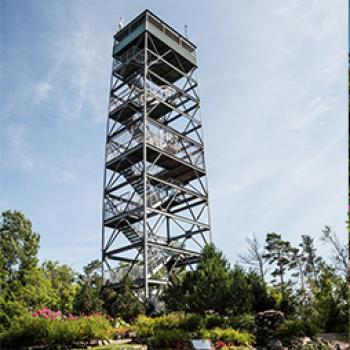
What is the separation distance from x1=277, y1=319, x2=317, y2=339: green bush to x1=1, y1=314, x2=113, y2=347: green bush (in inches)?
245

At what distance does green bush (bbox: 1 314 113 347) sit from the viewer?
11.5 m

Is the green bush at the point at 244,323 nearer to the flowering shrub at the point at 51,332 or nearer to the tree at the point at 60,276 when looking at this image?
the flowering shrub at the point at 51,332

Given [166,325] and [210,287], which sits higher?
[210,287]

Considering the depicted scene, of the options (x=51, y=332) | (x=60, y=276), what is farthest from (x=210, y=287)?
(x=60, y=276)

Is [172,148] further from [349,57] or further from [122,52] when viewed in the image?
[349,57]

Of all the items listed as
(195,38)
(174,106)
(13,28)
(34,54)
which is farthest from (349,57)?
(195,38)

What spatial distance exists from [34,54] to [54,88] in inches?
99.2

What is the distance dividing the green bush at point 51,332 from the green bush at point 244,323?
486 centimetres

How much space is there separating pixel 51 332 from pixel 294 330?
8.24m

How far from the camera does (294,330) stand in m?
13.8

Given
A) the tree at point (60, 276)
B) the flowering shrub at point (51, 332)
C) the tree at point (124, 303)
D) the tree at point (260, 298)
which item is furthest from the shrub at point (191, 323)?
the tree at point (60, 276)

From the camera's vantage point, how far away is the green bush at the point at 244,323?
1428 cm

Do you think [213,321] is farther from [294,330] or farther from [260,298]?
[260,298]

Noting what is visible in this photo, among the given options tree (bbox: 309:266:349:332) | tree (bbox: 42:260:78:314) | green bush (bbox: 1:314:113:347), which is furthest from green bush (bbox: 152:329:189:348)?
tree (bbox: 42:260:78:314)
